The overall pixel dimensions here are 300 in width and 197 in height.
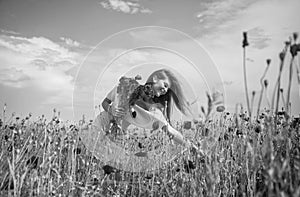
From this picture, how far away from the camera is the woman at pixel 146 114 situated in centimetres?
323

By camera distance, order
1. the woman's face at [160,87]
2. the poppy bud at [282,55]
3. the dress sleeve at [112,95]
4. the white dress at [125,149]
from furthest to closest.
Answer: the woman's face at [160,87]
the dress sleeve at [112,95]
the white dress at [125,149]
the poppy bud at [282,55]

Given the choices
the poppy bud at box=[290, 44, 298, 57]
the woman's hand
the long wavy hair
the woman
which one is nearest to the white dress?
the woman

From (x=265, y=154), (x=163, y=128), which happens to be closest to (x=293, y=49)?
(x=265, y=154)

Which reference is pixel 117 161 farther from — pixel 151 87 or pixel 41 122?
pixel 41 122

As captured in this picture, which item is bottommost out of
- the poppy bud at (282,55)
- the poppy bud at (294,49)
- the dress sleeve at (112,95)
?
the poppy bud at (282,55)

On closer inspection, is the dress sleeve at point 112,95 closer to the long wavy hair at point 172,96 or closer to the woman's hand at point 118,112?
the woman's hand at point 118,112

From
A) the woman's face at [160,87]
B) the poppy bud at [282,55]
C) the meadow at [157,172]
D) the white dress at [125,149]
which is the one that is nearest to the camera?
the poppy bud at [282,55]

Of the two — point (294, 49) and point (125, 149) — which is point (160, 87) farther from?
point (294, 49)

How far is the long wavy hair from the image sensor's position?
407 cm

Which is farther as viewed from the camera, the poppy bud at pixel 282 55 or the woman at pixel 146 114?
the woman at pixel 146 114

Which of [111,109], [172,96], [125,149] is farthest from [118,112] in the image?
[172,96]

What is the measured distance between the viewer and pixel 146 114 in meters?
3.60

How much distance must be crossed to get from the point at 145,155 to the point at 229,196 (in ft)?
3.79

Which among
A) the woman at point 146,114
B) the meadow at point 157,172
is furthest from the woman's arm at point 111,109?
the meadow at point 157,172
